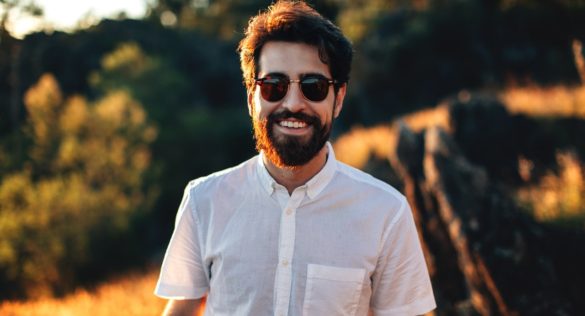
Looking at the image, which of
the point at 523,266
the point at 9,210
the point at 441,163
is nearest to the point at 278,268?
the point at 523,266

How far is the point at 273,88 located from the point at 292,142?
0.83 ft

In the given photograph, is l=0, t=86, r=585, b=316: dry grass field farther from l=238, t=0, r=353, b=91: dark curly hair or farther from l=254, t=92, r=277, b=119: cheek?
l=254, t=92, r=277, b=119: cheek

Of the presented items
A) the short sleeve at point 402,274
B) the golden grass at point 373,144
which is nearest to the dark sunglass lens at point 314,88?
the short sleeve at point 402,274

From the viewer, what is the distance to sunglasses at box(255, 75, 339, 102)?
7.41ft

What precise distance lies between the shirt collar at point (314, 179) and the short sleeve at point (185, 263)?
0.34m

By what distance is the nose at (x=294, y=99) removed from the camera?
2.23 m

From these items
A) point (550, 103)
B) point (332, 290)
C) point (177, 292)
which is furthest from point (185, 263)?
point (550, 103)

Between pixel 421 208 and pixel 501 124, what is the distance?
4.53m

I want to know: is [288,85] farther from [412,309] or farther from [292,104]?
[412,309]

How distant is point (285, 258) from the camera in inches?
86.7

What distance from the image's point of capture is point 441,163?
5.28 m

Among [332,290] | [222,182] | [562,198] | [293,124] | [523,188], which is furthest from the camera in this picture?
[523,188]

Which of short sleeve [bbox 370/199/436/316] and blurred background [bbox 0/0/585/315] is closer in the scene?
short sleeve [bbox 370/199/436/316]

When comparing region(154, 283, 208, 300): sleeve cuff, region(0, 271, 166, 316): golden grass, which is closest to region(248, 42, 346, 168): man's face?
region(154, 283, 208, 300): sleeve cuff
